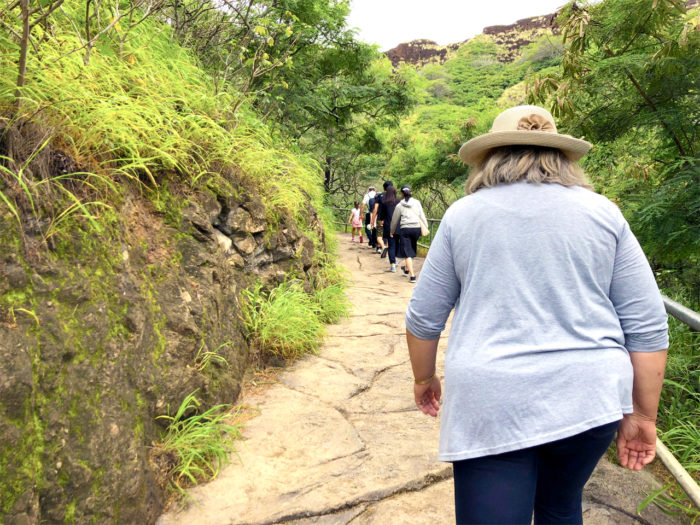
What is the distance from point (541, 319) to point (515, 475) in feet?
1.24

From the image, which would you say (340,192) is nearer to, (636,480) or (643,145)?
(643,145)

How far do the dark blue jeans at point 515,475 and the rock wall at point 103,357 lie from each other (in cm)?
146

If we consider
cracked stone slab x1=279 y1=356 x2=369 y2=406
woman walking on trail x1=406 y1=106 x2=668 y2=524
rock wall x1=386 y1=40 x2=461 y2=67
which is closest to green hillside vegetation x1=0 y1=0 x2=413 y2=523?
cracked stone slab x1=279 y1=356 x2=369 y2=406

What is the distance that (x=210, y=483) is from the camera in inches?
92.9

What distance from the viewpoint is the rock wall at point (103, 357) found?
164cm

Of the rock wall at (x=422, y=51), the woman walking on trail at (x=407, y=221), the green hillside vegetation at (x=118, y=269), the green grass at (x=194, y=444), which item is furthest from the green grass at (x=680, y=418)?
the rock wall at (x=422, y=51)

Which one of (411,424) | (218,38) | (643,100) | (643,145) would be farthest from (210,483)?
(218,38)

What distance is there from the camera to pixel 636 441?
1304 millimetres

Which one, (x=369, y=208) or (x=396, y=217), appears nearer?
(x=396, y=217)

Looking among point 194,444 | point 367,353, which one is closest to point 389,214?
point 367,353

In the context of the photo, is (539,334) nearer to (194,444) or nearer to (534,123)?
(534,123)

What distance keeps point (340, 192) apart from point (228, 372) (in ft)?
68.1

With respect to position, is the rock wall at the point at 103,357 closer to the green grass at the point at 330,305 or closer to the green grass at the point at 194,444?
the green grass at the point at 194,444

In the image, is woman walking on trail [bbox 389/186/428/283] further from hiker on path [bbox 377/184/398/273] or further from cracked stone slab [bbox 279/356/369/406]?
cracked stone slab [bbox 279/356/369/406]
